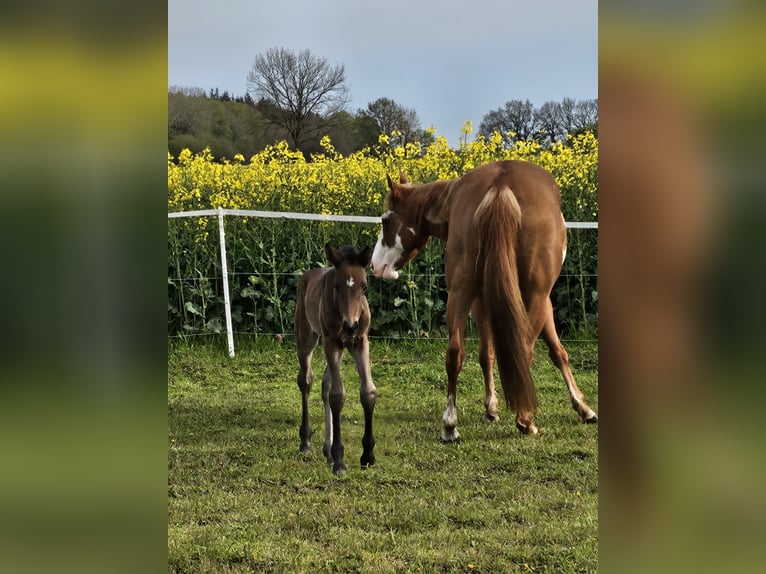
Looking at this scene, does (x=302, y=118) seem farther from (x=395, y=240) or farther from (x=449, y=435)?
(x=449, y=435)

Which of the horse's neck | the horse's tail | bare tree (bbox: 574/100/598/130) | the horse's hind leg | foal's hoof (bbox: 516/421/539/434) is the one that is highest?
bare tree (bbox: 574/100/598/130)

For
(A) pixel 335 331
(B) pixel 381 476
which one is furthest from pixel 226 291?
(B) pixel 381 476

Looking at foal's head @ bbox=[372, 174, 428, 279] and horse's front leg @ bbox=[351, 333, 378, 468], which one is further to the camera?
foal's head @ bbox=[372, 174, 428, 279]

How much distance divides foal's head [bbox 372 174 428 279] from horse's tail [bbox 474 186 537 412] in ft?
1.44

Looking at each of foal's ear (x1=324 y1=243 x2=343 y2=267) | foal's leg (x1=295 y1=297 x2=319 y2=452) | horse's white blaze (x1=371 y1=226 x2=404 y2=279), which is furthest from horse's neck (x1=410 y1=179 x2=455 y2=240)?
foal's leg (x1=295 y1=297 x2=319 y2=452)

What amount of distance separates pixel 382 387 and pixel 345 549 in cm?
86

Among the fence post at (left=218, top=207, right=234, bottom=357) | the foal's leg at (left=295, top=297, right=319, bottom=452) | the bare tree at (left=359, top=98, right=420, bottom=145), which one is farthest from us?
the fence post at (left=218, top=207, right=234, bottom=357)

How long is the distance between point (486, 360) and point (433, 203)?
59 cm

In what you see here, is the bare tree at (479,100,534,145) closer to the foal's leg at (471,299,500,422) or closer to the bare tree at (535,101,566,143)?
the bare tree at (535,101,566,143)

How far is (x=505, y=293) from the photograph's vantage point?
1771 mm

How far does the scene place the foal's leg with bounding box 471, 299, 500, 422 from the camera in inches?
78.4

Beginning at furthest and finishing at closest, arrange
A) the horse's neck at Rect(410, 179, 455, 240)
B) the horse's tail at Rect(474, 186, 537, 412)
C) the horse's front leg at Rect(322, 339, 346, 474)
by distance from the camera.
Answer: the horse's neck at Rect(410, 179, 455, 240)
the horse's front leg at Rect(322, 339, 346, 474)
the horse's tail at Rect(474, 186, 537, 412)

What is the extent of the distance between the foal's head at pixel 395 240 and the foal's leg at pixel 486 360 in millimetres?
388
